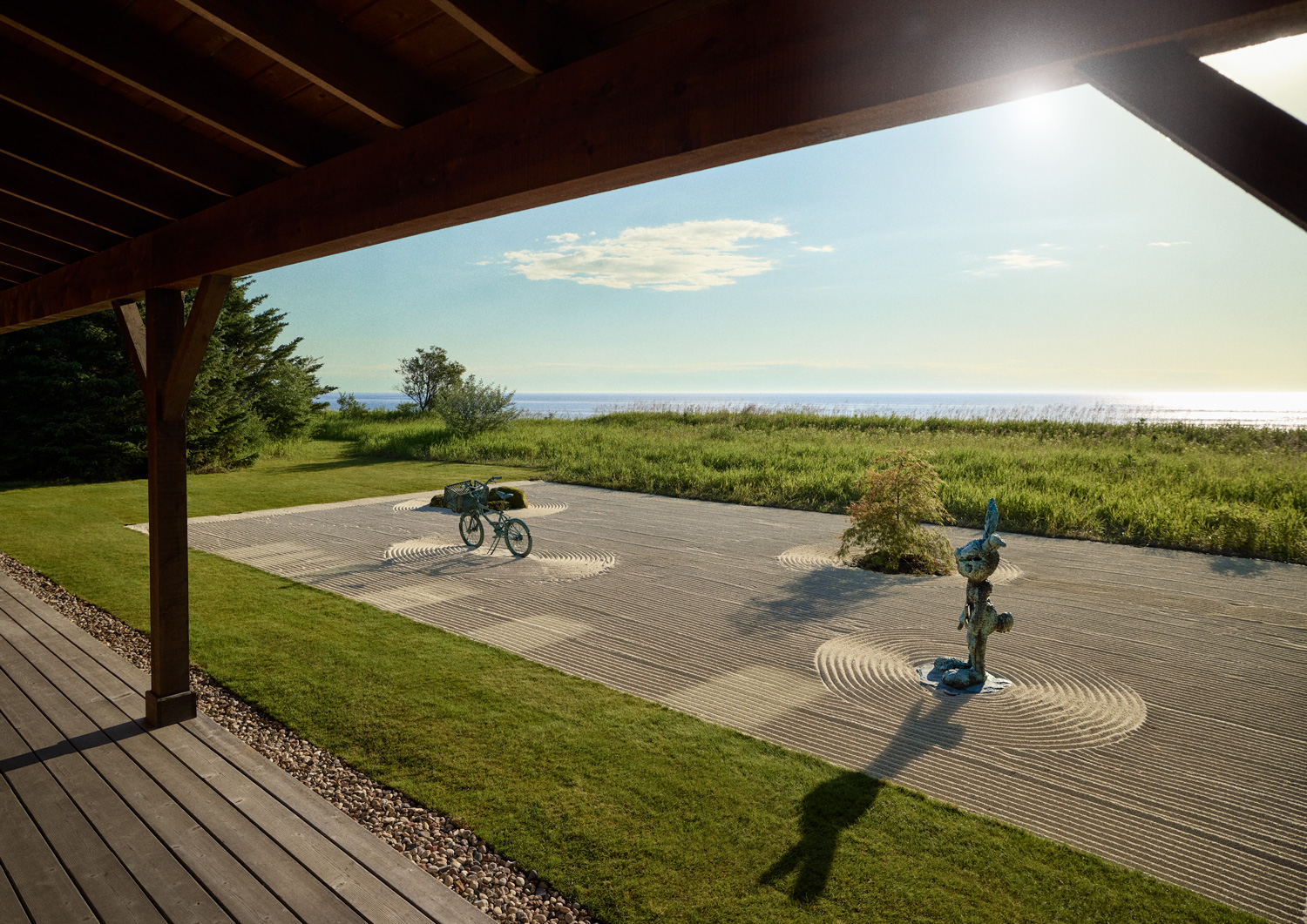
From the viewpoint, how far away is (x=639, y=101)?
1.69 m

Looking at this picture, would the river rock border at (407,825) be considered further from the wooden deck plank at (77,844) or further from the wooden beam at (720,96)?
the wooden beam at (720,96)

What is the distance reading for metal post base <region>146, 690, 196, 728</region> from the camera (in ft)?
12.6

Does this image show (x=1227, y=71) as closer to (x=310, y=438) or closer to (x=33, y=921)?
(x=33, y=921)

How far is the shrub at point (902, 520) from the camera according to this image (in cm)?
784

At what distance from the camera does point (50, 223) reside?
3.82 m

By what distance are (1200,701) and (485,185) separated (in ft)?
17.2

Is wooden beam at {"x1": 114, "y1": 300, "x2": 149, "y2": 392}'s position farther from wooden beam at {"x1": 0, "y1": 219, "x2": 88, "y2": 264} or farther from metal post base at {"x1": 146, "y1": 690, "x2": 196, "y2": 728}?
metal post base at {"x1": 146, "y1": 690, "x2": 196, "y2": 728}

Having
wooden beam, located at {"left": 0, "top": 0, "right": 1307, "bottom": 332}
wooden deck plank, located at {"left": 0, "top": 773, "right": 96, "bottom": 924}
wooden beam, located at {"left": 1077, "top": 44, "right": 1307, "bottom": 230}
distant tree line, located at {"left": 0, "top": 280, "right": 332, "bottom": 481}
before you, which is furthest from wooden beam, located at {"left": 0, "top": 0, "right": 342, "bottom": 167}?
distant tree line, located at {"left": 0, "top": 280, "right": 332, "bottom": 481}

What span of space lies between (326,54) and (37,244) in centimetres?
356

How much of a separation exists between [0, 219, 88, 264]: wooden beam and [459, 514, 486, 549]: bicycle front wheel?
16.1 feet

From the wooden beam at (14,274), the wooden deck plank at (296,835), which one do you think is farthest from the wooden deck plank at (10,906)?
the wooden beam at (14,274)

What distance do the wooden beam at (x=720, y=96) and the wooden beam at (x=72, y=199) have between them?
58.7 inches

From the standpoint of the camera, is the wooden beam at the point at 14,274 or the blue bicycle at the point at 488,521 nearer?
the wooden beam at the point at 14,274

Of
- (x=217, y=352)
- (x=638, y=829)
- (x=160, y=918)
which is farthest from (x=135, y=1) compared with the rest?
(x=217, y=352)
